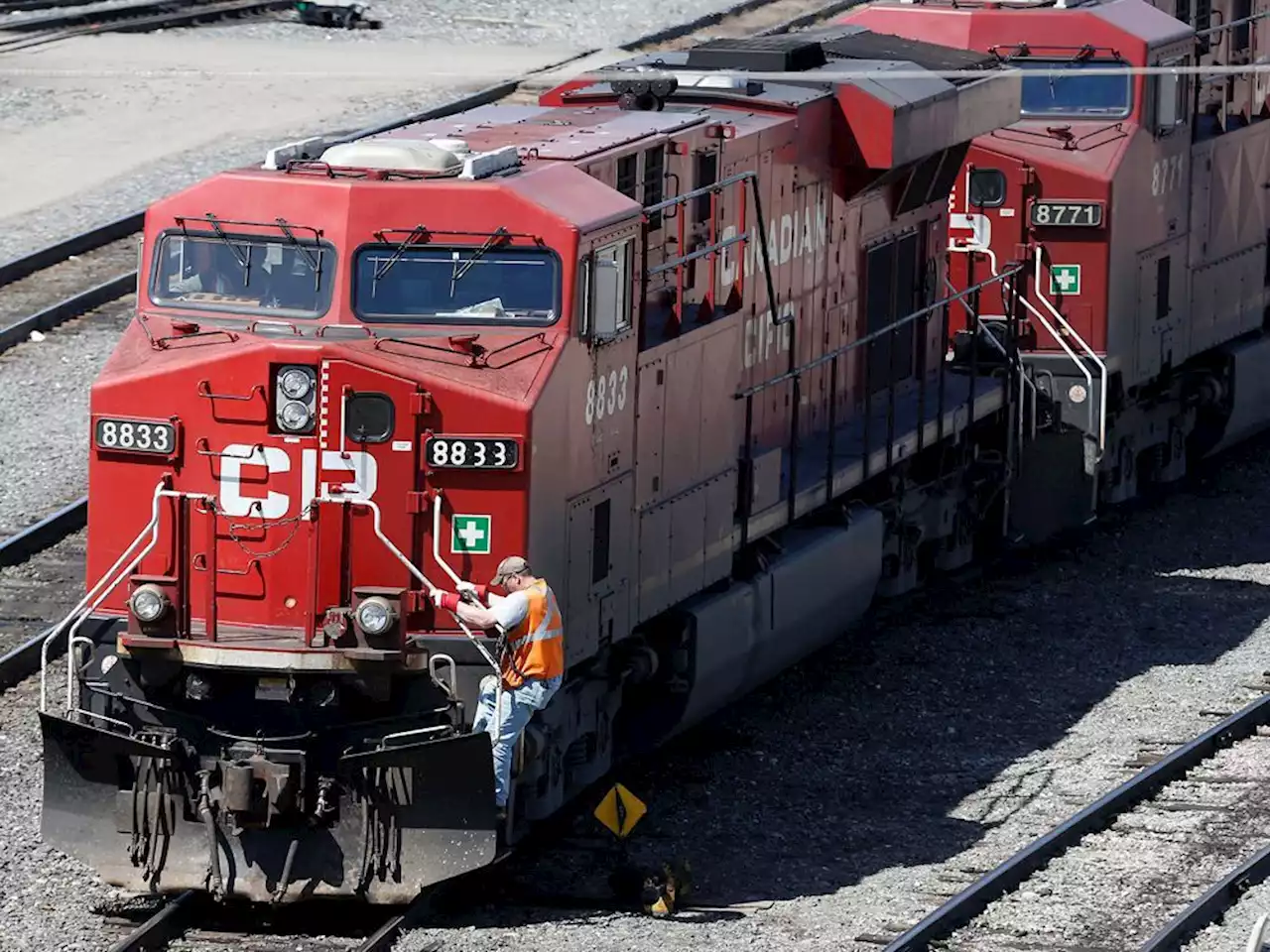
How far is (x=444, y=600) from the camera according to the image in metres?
12.1

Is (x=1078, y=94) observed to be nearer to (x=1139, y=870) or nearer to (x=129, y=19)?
(x=1139, y=870)

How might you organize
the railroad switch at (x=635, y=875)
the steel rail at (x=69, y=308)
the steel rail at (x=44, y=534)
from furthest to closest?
the steel rail at (x=69, y=308), the steel rail at (x=44, y=534), the railroad switch at (x=635, y=875)

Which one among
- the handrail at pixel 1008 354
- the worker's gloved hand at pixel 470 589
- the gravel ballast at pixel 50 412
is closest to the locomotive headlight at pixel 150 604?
the worker's gloved hand at pixel 470 589

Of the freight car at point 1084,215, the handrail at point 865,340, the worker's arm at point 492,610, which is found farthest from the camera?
the freight car at point 1084,215

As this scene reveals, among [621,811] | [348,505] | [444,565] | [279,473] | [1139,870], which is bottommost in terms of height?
[1139,870]

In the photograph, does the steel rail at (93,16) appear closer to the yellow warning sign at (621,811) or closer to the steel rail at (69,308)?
the steel rail at (69,308)

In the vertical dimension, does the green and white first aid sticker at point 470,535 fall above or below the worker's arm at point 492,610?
above

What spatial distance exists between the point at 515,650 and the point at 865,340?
5.54 metres

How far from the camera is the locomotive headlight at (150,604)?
12023 mm

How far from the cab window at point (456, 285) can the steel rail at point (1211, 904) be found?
403 cm

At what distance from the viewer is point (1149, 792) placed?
14.8m

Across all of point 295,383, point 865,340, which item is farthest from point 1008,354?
point 295,383

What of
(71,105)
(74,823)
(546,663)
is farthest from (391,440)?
(71,105)

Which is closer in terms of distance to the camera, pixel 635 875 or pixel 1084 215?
pixel 635 875
